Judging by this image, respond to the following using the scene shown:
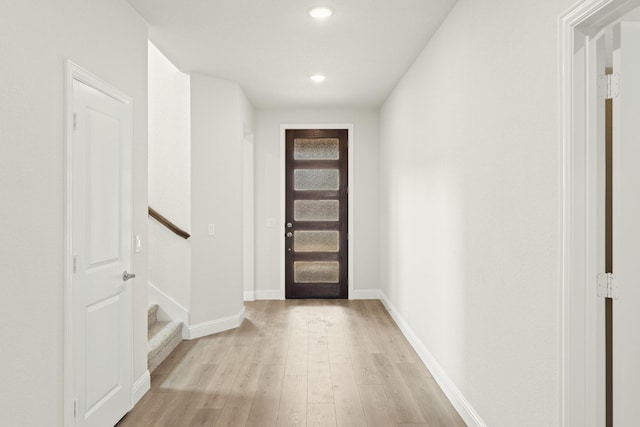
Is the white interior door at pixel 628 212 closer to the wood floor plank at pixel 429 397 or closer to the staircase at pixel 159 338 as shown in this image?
the wood floor plank at pixel 429 397

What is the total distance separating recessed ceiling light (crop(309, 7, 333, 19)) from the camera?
3117 millimetres

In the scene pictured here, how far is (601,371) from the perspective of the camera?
1694 mm

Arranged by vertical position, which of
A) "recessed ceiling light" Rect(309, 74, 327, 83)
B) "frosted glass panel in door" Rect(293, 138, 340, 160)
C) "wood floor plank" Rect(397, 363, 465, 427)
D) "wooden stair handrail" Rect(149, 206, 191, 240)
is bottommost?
"wood floor plank" Rect(397, 363, 465, 427)

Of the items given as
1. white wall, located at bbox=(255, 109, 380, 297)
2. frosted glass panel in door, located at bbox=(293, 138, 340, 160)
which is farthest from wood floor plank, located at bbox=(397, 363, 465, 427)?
frosted glass panel in door, located at bbox=(293, 138, 340, 160)

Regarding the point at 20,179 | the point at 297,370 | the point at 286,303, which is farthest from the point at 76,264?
the point at 286,303

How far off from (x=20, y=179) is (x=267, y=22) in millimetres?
2127

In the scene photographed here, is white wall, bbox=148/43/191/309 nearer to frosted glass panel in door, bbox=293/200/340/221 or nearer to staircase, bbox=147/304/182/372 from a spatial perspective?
staircase, bbox=147/304/182/372

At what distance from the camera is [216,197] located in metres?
4.71

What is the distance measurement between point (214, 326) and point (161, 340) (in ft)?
2.78

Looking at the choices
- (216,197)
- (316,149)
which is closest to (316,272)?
(316,149)

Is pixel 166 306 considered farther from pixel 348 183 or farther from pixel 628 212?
pixel 628 212

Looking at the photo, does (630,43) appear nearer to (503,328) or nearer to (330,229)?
(503,328)

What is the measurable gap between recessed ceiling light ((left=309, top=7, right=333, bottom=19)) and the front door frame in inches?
70.6

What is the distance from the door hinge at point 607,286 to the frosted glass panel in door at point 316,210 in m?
4.74
